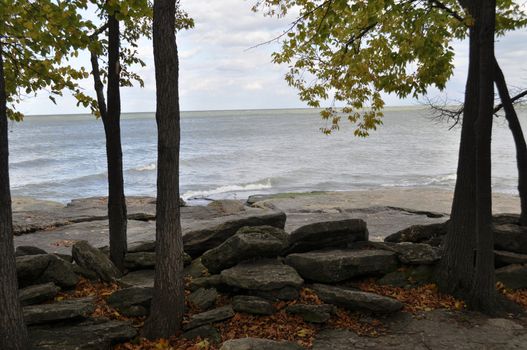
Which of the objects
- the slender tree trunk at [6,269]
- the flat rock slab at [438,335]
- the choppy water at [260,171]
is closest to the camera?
the slender tree trunk at [6,269]

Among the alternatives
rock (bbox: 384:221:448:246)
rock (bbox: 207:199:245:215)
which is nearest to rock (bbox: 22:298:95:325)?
rock (bbox: 384:221:448:246)

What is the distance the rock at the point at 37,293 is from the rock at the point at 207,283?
7.72 ft

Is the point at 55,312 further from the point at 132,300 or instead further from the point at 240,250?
the point at 240,250

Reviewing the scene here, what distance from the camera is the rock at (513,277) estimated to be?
9828 millimetres

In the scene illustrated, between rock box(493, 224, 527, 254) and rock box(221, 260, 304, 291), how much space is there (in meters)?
5.02

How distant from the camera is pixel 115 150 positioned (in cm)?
957

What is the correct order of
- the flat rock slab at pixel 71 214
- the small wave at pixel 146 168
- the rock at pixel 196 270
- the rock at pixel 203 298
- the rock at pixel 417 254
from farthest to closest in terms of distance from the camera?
the small wave at pixel 146 168, the flat rock slab at pixel 71 214, the rock at pixel 417 254, the rock at pixel 196 270, the rock at pixel 203 298

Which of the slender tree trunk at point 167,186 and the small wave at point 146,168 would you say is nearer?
the slender tree trunk at point 167,186

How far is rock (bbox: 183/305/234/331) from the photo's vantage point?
24.6ft

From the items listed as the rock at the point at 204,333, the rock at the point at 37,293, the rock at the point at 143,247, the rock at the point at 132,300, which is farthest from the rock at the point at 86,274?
the rock at the point at 204,333

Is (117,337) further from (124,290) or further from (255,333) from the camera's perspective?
(255,333)

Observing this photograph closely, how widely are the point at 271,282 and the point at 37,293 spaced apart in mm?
3929

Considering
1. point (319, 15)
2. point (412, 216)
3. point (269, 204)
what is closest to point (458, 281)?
point (319, 15)

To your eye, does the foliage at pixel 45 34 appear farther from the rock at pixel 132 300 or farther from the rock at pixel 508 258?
the rock at pixel 508 258
